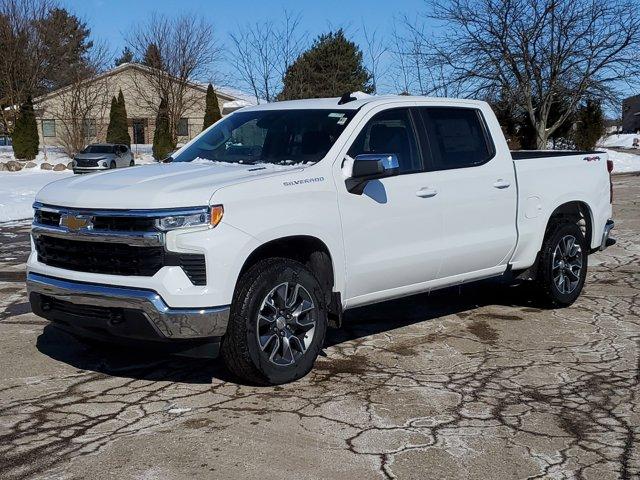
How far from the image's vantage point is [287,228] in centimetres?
516

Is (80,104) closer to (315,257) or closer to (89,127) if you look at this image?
(89,127)

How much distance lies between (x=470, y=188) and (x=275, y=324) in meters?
2.16

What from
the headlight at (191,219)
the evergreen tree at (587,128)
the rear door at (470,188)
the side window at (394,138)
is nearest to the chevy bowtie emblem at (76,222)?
the headlight at (191,219)

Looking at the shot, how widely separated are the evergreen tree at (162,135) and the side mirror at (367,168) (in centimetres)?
3914

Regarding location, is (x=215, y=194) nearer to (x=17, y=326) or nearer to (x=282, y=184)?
(x=282, y=184)

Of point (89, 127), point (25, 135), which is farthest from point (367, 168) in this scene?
point (89, 127)

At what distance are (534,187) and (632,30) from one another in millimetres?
22179

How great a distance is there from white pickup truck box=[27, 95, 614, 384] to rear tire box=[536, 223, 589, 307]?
36mm

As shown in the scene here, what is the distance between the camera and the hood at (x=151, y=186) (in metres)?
4.80

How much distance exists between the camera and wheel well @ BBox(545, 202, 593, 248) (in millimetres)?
7523

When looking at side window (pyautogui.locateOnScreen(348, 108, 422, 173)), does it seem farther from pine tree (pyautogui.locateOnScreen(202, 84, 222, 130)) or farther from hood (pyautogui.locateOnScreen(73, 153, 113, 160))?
pine tree (pyautogui.locateOnScreen(202, 84, 222, 130))

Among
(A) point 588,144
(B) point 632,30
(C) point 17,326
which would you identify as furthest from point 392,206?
(A) point 588,144

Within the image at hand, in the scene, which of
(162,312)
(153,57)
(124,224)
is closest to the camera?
(162,312)

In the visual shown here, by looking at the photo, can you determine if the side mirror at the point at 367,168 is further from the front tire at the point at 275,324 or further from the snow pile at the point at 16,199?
the snow pile at the point at 16,199
